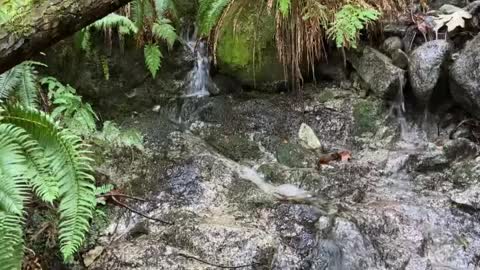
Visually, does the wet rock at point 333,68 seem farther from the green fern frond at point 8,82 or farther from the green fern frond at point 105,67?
the green fern frond at point 8,82

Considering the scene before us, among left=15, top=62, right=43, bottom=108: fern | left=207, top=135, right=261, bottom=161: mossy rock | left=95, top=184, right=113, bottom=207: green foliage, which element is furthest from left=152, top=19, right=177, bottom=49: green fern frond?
left=95, top=184, right=113, bottom=207: green foliage

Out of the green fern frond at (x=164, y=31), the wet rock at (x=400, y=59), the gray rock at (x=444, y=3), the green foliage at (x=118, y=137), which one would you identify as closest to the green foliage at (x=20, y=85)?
the green foliage at (x=118, y=137)

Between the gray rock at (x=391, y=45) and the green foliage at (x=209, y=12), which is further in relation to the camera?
the gray rock at (x=391, y=45)

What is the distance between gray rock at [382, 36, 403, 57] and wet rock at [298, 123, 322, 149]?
3.21 feet

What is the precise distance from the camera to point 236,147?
3992mm

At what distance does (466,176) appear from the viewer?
139 inches

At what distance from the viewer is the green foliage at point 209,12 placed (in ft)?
13.4

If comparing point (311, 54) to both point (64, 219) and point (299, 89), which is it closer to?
point (299, 89)

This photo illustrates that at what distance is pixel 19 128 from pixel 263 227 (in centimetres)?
144

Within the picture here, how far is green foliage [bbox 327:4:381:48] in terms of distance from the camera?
387cm

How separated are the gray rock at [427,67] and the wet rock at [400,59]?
0.11 metres

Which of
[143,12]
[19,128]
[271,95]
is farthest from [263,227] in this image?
[143,12]

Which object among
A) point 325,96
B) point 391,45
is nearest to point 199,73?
point 325,96

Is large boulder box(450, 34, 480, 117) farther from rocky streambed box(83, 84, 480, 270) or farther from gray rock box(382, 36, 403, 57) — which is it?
gray rock box(382, 36, 403, 57)
